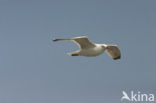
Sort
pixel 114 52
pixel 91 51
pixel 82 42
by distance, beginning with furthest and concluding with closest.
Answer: pixel 114 52 → pixel 91 51 → pixel 82 42

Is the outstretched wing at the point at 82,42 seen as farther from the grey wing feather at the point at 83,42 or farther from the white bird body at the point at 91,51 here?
the white bird body at the point at 91,51

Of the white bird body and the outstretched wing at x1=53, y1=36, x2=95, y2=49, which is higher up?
the outstretched wing at x1=53, y1=36, x2=95, y2=49

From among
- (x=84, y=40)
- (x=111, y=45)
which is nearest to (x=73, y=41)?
(x=84, y=40)

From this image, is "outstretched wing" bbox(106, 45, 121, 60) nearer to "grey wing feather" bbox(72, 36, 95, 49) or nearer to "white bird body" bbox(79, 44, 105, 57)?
"white bird body" bbox(79, 44, 105, 57)

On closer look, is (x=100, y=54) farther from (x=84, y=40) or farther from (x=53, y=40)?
(x=53, y=40)

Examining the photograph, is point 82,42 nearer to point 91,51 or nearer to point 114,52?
point 91,51

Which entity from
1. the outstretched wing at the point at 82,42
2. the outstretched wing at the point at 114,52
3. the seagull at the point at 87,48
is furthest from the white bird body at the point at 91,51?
Result: the outstretched wing at the point at 114,52

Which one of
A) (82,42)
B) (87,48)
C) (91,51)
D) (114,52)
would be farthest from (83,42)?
(114,52)

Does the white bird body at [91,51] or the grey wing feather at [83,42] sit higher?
the grey wing feather at [83,42]

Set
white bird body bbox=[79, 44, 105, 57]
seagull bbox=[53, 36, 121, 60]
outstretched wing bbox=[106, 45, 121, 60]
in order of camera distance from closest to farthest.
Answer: seagull bbox=[53, 36, 121, 60], white bird body bbox=[79, 44, 105, 57], outstretched wing bbox=[106, 45, 121, 60]

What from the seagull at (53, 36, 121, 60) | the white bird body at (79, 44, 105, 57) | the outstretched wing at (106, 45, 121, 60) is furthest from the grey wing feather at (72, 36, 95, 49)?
the outstretched wing at (106, 45, 121, 60)

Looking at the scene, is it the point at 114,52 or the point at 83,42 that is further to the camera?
the point at 114,52

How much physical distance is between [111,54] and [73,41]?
4.86m

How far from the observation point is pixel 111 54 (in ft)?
88.7
